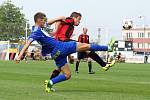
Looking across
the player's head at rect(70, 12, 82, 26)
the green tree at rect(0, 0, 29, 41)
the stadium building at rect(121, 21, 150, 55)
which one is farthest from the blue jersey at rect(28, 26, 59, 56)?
the stadium building at rect(121, 21, 150, 55)

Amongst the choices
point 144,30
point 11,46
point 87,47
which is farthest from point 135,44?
point 87,47

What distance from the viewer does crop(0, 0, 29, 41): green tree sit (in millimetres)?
106000

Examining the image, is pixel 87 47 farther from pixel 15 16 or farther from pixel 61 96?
pixel 15 16

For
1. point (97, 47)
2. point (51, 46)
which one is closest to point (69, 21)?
point (97, 47)

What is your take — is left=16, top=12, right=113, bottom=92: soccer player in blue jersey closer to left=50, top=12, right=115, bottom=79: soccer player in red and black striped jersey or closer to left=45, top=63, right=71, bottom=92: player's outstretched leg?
left=45, top=63, right=71, bottom=92: player's outstretched leg

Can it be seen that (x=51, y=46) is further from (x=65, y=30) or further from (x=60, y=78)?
(x=65, y=30)

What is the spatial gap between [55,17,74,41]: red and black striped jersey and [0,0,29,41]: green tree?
92.5 m

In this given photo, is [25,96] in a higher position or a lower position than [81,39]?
lower

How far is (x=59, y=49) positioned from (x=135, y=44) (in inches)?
5839

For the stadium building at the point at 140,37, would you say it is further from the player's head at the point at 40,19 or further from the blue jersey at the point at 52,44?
the player's head at the point at 40,19

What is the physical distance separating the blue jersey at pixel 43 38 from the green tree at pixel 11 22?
311 feet

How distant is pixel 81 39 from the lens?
2153 cm

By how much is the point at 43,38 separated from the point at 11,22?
9653 centimetres

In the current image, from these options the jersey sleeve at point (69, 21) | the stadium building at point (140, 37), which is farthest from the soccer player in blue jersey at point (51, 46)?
the stadium building at point (140, 37)
